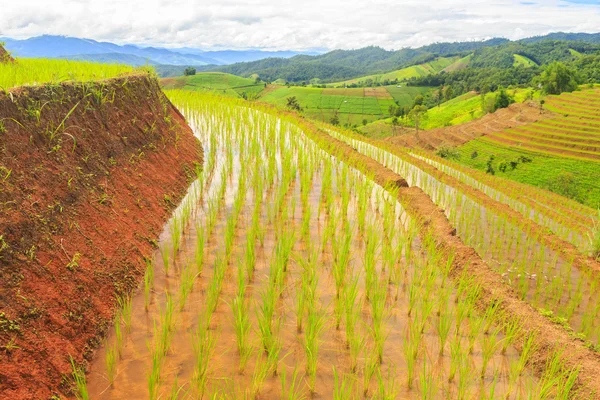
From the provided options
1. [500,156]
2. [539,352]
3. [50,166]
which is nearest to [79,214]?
[50,166]

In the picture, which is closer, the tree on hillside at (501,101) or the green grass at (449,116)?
the tree on hillside at (501,101)

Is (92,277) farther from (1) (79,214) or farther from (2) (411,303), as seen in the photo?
(2) (411,303)

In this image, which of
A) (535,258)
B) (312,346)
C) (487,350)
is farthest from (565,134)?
(312,346)

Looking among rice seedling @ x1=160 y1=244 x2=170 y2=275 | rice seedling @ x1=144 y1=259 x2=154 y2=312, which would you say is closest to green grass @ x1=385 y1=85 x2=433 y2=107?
rice seedling @ x1=160 y1=244 x2=170 y2=275

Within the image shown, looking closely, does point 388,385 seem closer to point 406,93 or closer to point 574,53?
point 406,93

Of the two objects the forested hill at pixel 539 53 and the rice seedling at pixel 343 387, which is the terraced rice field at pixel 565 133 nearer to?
the rice seedling at pixel 343 387

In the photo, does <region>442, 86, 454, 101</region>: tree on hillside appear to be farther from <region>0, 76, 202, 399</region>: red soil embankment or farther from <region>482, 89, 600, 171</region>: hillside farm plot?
<region>0, 76, 202, 399</region>: red soil embankment

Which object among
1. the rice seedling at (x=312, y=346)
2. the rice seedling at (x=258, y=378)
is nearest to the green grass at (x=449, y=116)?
the rice seedling at (x=312, y=346)
